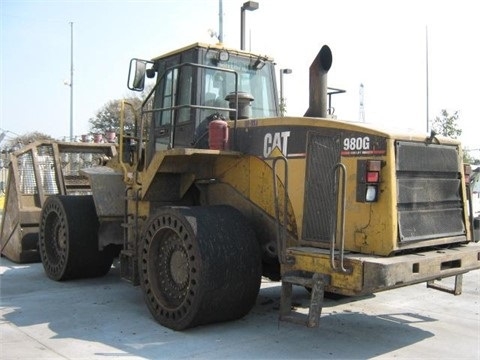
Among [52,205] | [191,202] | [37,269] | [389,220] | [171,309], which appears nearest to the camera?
[389,220]

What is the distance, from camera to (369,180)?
4785mm

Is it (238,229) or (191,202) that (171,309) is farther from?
(191,202)

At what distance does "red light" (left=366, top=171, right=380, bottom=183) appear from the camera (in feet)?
15.7

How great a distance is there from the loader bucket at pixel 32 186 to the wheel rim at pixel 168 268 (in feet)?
12.0

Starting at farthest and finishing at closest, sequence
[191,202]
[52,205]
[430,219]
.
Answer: [52,205] → [191,202] → [430,219]

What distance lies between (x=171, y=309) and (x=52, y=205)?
357 centimetres

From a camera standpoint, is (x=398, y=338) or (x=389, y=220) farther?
(x=398, y=338)

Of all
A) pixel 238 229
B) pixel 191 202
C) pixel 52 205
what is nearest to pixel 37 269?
pixel 52 205

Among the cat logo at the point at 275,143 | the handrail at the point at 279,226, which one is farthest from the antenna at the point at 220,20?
the handrail at the point at 279,226

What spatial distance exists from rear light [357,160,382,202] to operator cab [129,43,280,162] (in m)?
1.87

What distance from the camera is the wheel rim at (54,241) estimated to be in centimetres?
806

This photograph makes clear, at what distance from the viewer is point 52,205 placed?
8.34 metres

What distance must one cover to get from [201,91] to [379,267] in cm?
315

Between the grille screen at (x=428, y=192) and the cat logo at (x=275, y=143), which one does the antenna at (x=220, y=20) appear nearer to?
the cat logo at (x=275, y=143)
